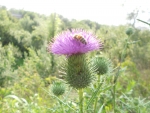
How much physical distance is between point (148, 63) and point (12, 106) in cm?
870

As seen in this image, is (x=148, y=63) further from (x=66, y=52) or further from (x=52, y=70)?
(x=66, y=52)

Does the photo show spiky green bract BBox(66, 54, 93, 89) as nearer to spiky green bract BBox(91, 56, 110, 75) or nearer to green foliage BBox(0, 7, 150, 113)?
green foliage BBox(0, 7, 150, 113)

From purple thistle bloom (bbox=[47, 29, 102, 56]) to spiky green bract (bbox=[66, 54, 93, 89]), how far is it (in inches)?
2.5

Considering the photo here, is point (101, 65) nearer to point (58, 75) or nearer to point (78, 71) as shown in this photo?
point (78, 71)

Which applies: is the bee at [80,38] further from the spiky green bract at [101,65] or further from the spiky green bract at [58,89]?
the spiky green bract at [58,89]

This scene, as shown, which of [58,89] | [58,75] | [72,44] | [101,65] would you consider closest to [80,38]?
[72,44]

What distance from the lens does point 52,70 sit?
1593cm

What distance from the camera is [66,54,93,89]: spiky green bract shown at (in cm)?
175

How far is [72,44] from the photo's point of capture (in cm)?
171

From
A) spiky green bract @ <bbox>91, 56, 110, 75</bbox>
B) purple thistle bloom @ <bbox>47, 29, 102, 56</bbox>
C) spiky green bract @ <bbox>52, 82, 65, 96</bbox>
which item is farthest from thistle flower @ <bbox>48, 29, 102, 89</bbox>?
spiky green bract @ <bbox>52, 82, 65, 96</bbox>

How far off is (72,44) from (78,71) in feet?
0.74

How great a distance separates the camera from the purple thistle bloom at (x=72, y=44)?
1.71m

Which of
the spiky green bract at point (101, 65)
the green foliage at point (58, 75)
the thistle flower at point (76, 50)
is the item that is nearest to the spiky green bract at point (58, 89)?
the green foliage at point (58, 75)

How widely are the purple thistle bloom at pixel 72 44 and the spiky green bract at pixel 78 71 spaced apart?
0.21ft
